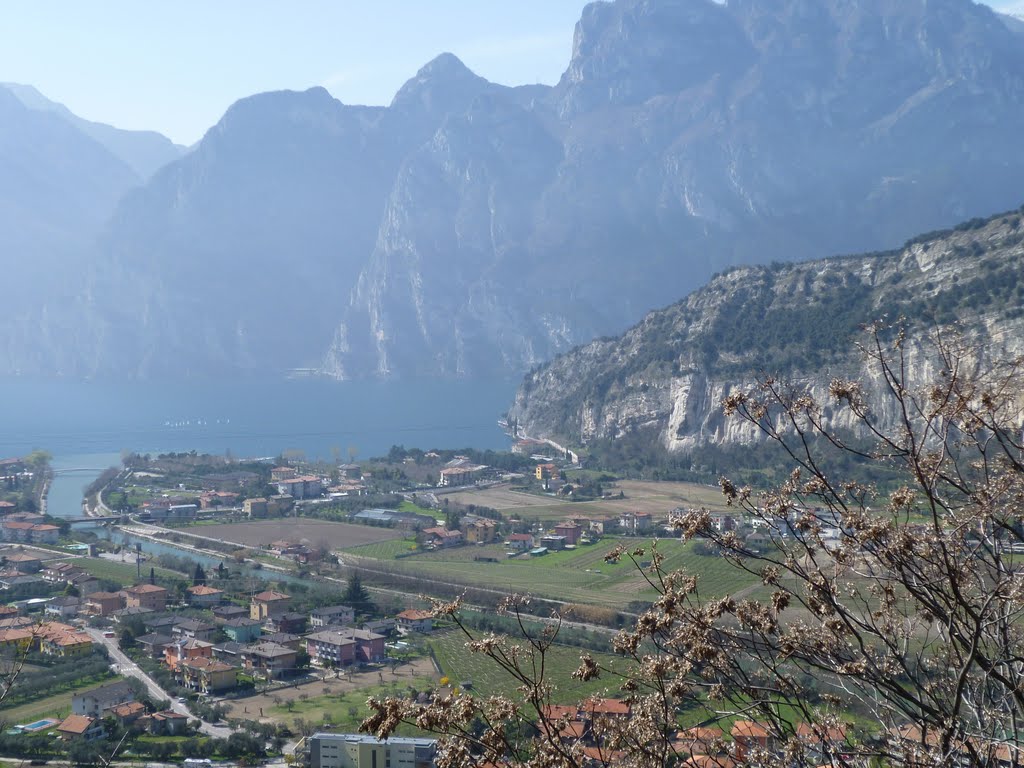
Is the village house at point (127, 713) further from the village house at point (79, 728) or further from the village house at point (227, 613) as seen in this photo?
the village house at point (227, 613)

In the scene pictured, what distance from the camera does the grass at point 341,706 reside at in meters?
13.8

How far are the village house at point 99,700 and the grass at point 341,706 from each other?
6.94 ft

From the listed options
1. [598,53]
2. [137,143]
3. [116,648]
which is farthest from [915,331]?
[137,143]

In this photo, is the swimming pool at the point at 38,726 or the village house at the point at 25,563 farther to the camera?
the village house at the point at 25,563

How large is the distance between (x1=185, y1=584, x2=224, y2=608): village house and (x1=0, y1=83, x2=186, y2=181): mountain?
162 meters

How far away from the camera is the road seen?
1388cm

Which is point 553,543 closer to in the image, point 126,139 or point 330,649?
point 330,649

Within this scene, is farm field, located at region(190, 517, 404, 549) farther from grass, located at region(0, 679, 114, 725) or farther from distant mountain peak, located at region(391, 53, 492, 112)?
distant mountain peak, located at region(391, 53, 492, 112)

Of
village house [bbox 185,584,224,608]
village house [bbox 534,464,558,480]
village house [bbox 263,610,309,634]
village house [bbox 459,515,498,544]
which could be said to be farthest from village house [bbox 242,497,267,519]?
village house [bbox 263,610,309,634]

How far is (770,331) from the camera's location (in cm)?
3981

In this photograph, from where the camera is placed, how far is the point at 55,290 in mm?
109000

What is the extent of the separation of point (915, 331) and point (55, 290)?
10058cm

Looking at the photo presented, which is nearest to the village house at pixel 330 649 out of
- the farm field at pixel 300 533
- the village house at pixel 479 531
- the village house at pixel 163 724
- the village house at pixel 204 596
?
the village house at pixel 163 724

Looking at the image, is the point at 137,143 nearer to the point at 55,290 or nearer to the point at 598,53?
the point at 55,290
